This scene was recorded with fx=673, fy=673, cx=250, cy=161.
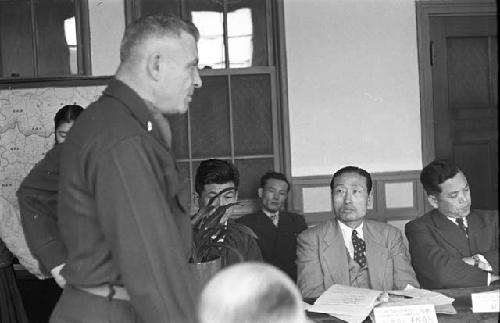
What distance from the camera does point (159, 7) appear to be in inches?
172

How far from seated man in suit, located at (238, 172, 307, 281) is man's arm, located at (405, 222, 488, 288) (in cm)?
86

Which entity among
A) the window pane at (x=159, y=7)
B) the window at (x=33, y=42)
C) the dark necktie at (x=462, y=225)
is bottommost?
the dark necktie at (x=462, y=225)

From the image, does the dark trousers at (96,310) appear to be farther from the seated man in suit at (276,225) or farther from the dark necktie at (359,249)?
the seated man in suit at (276,225)

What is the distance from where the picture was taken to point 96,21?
169 inches

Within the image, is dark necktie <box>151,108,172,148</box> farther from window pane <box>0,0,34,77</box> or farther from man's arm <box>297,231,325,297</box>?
window pane <box>0,0,34,77</box>

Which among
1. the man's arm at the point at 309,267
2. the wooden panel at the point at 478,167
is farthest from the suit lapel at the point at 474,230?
the wooden panel at the point at 478,167

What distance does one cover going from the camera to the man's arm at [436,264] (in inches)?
116

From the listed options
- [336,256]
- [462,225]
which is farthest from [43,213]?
[462,225]

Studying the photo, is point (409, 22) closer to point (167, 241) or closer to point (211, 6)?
point (211, 6)

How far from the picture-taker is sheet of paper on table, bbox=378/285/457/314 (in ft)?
7.65

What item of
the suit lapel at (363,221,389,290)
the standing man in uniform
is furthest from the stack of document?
the standing man in uniform

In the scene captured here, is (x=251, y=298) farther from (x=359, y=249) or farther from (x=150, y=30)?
(x=359, y=249)

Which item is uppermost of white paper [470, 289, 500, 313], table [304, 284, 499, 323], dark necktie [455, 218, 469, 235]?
dark necktie [455, 218, 469, 235]

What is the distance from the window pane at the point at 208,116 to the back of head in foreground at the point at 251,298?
356cm
